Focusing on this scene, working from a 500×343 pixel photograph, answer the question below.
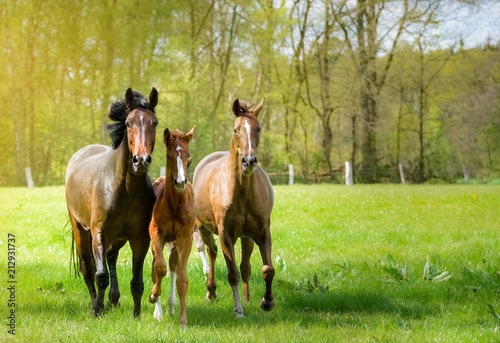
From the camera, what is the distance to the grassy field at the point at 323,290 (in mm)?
5070

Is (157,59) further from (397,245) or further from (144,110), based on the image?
(144,110)

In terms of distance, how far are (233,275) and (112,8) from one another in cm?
2474

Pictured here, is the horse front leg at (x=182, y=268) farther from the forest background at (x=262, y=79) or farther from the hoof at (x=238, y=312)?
the forest background at (x=262, y=79)

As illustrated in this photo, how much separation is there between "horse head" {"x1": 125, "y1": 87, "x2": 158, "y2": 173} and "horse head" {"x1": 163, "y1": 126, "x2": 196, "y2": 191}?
241 mm

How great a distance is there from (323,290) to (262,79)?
30.4 meters

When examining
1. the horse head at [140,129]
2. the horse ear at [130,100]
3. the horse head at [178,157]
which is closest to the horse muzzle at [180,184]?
the horse head at [178,157]

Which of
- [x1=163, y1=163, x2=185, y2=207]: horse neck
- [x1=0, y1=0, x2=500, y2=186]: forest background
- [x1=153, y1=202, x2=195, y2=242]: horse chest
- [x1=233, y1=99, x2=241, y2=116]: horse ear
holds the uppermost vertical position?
[x1=0, y1=0, x2=500, y2=186]: forest background

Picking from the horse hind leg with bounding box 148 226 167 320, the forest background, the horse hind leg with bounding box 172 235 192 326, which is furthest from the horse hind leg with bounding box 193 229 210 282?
the forest background

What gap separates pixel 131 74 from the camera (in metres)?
26.0

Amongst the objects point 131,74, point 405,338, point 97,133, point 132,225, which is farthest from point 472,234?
point 97,133

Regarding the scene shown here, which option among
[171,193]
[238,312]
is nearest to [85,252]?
[171,193]

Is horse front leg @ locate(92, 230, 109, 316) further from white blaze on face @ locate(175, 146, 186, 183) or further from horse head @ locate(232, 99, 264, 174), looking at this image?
horse head @ locate(232, 99, 264, 174)

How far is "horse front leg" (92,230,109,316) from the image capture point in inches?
219

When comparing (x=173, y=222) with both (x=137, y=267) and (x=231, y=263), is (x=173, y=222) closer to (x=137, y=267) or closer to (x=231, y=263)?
(x=137, y=267)
